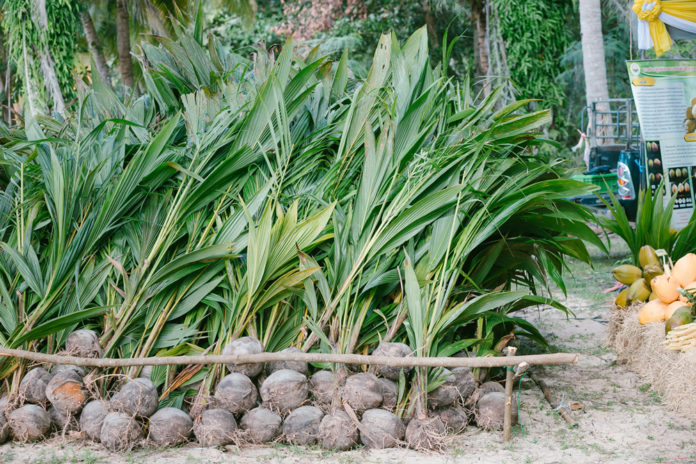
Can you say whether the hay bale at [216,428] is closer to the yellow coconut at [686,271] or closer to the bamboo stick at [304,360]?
the bamboo stick at [304,360]

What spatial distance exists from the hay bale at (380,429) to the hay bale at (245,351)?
54 centimetres

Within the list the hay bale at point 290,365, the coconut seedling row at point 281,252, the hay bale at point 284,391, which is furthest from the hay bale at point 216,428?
the hay bale at point 290,365

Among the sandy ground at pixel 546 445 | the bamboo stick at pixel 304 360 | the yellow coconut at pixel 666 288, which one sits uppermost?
the bamboo stick at pixel 304 360

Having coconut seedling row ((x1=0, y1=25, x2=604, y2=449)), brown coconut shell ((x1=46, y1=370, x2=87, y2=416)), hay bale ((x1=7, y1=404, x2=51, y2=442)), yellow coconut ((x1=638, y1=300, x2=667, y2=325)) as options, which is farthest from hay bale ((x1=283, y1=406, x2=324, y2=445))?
yellow coconut ((x1=638, y1=300, x2=667, y2=325))

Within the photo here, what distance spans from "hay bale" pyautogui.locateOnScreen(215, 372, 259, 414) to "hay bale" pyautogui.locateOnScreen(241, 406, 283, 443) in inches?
2.0

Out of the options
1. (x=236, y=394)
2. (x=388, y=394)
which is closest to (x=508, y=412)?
(x=388, y=394)

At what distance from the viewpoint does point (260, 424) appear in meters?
2.88

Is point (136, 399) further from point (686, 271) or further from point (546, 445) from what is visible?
point (686, 271)

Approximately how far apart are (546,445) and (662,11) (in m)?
4.38

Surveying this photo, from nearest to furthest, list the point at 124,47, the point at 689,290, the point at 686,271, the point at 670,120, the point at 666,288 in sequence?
the point at 689,290
the point at 686,271
the point at 666,288
the point at 670,120
the point at 124,47

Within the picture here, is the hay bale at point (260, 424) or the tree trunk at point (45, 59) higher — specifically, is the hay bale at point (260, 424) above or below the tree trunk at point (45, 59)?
→ below

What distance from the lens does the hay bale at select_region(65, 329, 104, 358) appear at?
3.07m

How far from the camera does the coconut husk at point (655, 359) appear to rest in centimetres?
322

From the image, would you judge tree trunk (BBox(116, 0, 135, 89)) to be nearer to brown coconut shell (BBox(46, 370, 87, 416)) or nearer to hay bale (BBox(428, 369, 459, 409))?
brown coconut shell (BBox(46, 370, 87, 416))
